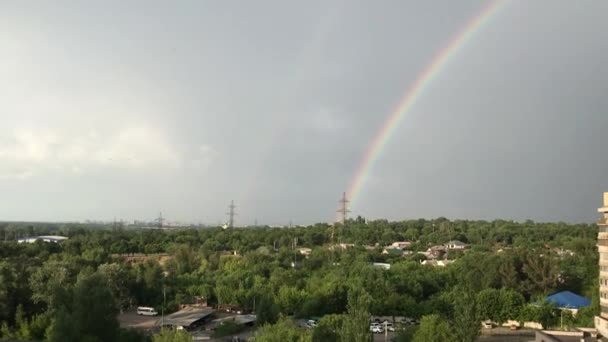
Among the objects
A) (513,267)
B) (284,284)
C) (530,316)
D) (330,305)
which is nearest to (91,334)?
(330,305)

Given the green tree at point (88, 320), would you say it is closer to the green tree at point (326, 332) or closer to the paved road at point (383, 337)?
the green tree at point (326, 332)

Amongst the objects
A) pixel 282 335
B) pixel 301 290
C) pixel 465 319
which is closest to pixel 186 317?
pixel 301 290

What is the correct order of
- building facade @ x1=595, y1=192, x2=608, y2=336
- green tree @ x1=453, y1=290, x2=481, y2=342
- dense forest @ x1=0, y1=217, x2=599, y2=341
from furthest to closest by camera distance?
dense forest @ x1=0, y1=217, x2=599, y2=341
green tree @ x1=453, y1=290, x2=481, y2=342
building facade @ x1=595, y1=192, x2=608, y2=336

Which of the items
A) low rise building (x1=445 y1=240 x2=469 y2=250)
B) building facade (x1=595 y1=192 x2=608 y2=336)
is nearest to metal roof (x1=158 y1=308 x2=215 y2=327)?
building facade (x1=595 y1=192 x2=608 y2=336)

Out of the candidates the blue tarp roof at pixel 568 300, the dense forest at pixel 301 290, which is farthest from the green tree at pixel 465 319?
the blue tarp roof at pixel 568 300

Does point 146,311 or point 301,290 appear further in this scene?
point 146,311

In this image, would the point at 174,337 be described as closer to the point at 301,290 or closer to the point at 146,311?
the point at 301,290

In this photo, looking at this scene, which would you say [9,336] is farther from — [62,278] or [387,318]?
[387,318]

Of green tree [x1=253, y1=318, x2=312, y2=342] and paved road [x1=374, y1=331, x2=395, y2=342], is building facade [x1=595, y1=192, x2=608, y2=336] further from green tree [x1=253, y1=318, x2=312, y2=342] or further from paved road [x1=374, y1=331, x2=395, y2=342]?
paved road [x1=374, y1=331, x2=395, y2=342]
